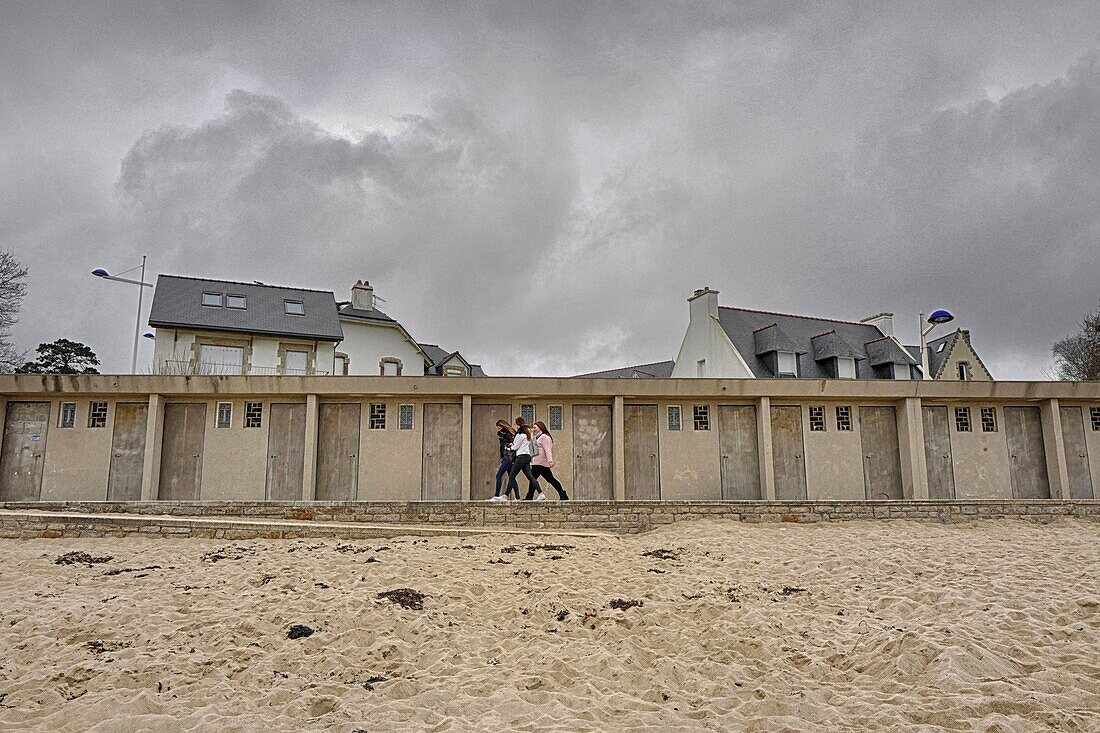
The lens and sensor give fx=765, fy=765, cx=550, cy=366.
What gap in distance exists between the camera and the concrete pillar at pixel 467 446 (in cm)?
1638

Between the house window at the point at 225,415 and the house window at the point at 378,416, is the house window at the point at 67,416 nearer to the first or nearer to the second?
the house window at the point at 225,415

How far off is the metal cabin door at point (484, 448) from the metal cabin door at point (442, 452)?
0.33 metres

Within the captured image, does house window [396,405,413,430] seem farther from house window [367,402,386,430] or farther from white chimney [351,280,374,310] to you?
white chimney [351,280,374,310]

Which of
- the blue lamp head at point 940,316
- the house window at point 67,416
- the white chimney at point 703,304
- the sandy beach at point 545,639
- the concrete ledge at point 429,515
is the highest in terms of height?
the white chimney at point 703,304

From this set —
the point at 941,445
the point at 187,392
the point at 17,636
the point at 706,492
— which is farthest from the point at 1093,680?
the point at 187,392

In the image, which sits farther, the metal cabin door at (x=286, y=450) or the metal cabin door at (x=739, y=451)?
the metal cabin door at (x=739, y=451)

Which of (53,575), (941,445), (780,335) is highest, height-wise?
(780,335)

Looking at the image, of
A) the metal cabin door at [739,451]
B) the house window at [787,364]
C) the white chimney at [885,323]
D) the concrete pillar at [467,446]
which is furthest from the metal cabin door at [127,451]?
the white chimney at [885,323]

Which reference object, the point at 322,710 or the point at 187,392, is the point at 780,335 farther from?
the point at 322,710

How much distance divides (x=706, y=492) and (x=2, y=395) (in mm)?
15235

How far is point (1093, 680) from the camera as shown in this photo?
5.68 metres

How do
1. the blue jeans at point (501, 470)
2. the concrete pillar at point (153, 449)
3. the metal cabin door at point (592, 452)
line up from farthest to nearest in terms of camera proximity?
the metal cabin door at point (592, 452), the concrete pillar at point (153, 449), the blue jeans at point (501, 470)

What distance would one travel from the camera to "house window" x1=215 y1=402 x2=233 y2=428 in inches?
655

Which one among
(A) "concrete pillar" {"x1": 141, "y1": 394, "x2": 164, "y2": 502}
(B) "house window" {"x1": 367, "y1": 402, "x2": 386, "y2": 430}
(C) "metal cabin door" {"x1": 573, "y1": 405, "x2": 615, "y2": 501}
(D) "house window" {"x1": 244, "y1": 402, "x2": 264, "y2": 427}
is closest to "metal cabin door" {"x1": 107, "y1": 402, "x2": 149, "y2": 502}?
(A) "concrete pillar" {"x1": 141, "y1": 394, "x2": 164, "y2": 502}
